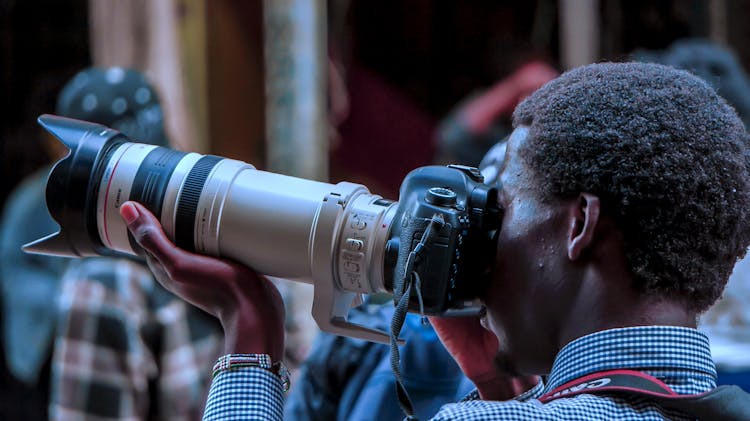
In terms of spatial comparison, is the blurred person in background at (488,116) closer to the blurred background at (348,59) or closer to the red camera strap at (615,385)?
the blurred background at (348,59)

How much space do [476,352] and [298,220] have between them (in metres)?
0.33

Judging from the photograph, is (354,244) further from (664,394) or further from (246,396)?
(664,394)

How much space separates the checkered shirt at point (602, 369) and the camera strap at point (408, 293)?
78mm

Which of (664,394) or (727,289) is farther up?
(664,394)

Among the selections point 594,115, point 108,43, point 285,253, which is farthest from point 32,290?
point 594,115

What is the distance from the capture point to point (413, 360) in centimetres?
155

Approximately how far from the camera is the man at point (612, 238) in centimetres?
104

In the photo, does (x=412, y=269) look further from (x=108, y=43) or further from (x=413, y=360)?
(x=108, y=43)

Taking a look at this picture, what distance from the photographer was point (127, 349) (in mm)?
2086

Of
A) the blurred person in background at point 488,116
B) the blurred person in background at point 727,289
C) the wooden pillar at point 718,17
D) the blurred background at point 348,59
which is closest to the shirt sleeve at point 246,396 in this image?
the blurred person in background at point 727,289

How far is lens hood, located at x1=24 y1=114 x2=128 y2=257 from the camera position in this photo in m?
1.33

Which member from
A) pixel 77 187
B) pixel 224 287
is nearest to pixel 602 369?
pixel 224 287

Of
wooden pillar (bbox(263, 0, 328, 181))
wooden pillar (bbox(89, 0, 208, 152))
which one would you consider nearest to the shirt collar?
wooden pillar (bbox(263, 0, 328, 181))

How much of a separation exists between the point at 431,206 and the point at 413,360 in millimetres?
449
